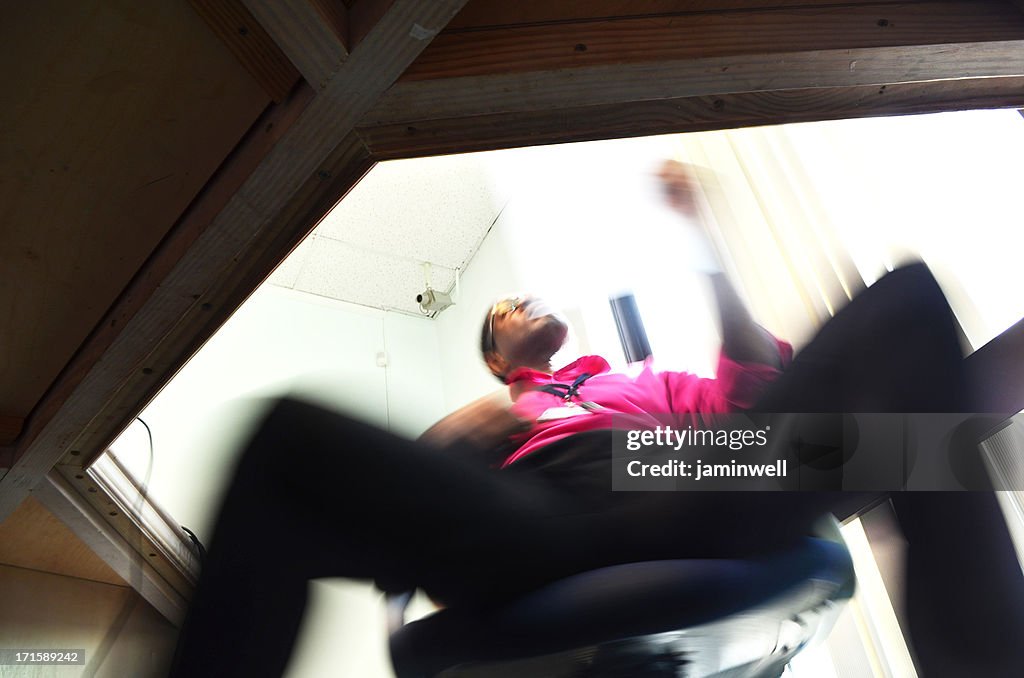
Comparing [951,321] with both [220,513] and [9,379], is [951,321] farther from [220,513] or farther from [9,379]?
[9,379]

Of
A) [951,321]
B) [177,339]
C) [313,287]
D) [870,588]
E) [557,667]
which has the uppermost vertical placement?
[313,287]

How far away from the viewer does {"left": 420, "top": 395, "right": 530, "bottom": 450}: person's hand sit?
3.77 ft

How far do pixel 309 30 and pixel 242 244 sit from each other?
272 mm

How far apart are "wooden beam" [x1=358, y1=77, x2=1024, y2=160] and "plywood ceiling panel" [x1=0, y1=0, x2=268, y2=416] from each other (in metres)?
0.15

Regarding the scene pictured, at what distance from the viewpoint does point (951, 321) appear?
38.1 inches

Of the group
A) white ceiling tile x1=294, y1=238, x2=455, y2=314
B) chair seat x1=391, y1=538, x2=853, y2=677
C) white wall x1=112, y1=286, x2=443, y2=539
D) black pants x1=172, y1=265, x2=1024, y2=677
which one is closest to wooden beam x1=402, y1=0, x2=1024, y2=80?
black pants x1=172, y1=265, x2=1024, y2=677

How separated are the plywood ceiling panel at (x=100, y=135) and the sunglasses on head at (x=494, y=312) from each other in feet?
2.33

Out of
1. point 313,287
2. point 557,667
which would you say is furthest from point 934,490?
point 313,287

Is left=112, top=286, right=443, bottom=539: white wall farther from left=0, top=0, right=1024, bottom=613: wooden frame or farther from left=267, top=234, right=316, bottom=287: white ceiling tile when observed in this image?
left=0, top=0, right=1024, bottom=613: wooden frame

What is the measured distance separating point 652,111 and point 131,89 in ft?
1.56

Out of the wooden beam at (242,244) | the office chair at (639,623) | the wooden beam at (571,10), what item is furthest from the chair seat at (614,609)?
the wooden beam at (571,10)

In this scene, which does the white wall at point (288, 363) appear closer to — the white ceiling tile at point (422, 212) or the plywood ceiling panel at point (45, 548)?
the plywood ceiling panel at point (45, 548)

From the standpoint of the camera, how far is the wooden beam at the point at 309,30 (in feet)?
1.98

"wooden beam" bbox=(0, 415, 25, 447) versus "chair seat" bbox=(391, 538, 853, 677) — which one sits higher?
"wooden beam" bbox=(0, 415, 25, 447)
